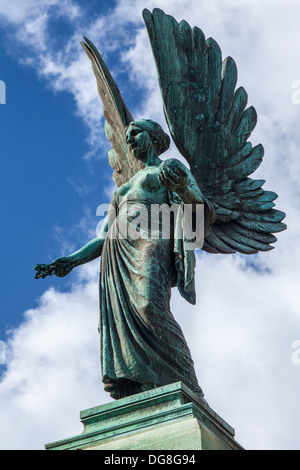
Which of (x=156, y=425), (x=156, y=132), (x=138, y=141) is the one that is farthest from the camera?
(x=156, y=132)

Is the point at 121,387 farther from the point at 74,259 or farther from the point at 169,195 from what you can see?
the point at 169,195

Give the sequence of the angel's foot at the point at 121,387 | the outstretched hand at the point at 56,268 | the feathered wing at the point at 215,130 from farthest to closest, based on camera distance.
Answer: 1. the feathered wing at the point at 215,130
2. the outstretched hand at the point at 56,268
3. the angel's foot at the point at 121,387

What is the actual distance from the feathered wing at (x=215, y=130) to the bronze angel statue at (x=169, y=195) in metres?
0.01

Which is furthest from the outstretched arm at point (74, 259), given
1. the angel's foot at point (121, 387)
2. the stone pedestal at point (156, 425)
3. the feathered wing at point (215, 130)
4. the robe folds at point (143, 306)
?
the stone pedestal at point (156, 425)

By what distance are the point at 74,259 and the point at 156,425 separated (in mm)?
2613

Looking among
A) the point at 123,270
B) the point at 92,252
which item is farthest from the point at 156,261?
the point at 92,252

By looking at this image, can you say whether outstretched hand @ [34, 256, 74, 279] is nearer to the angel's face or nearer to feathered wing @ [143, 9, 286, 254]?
the angel's face

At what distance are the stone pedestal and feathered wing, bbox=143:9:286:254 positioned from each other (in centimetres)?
241

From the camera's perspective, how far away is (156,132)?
9414mm

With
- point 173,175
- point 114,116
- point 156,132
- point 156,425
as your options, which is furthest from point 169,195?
point 156,425

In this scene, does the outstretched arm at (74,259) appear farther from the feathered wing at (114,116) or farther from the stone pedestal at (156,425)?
the stone pedestal at (156,425)

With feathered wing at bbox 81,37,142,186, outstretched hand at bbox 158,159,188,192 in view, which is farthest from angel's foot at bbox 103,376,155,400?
feathered wing at bbox 81,37,142,186

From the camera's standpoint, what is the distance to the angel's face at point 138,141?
A: 929 centimetres

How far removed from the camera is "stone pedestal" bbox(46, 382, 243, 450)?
6.86 m
